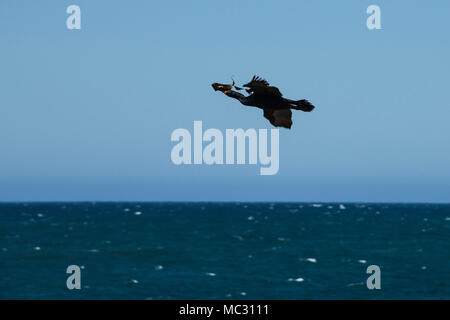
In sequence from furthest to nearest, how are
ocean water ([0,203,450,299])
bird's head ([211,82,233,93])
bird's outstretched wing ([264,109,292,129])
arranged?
1. ocean water ([0,203,450,299])
2. bird's outstretched wing ([264,109,292,129])
3. bird's head ([211,82,233,93])

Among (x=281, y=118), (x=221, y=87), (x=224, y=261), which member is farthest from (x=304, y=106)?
(x=224, y=261)

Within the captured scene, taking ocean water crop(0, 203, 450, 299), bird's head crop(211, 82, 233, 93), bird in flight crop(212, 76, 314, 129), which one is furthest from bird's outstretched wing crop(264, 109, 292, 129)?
ocean water crop(0, 203, 450, 299)

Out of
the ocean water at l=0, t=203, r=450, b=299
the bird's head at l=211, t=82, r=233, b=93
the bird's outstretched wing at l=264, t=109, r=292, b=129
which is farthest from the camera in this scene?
the ocean water at l=0, t=203, r=450, b=299

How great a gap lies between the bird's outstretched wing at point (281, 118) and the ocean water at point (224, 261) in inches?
2350

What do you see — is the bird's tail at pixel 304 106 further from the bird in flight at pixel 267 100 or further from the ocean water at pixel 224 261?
the ocean water at pixel 224 261

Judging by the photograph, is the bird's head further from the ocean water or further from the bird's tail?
the ocean water

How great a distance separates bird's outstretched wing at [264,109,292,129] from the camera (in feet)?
25.8

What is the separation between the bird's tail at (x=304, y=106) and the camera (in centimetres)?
770

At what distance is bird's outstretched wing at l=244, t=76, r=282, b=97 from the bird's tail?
0.22m

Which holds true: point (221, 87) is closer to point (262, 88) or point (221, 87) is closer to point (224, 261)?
point (262, 88)

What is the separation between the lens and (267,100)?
7.57m

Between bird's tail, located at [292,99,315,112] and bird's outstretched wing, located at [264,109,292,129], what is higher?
bird's tail, located at [292,99,315,112]

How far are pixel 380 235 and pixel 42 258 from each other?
5278 cm
